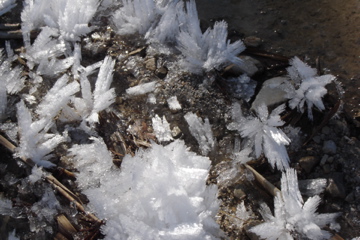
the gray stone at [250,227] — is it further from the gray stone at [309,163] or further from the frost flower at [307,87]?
the frost flower at [307,87]

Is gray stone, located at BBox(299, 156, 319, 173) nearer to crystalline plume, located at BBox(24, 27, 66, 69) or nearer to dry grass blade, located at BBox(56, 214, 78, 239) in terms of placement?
dry grass blade, located at BBox(56, 214, 78, 239)

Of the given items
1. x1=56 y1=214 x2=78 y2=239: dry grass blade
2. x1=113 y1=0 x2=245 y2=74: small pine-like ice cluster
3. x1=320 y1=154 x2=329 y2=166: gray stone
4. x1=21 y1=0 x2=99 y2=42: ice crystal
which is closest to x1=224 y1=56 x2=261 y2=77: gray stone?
x1=113 y1=0 x2=245 y2=74: small pine-like ice cluster

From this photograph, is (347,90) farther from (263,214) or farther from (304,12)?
(263,214)

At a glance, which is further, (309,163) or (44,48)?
(44,48)

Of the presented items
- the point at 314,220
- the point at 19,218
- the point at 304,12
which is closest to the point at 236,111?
the point at 314,220

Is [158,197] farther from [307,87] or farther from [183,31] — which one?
[183,31]

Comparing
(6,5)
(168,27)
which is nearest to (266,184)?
(168,27)

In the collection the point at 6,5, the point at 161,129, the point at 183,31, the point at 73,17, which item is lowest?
the point at 161,129
